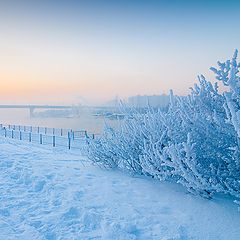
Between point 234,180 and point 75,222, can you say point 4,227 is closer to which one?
point 75,222

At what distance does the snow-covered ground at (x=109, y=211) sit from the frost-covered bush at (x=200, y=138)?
0.38m

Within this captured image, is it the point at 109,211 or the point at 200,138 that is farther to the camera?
the point at 200,138

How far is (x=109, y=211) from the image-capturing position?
5312mm

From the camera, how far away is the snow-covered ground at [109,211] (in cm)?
452

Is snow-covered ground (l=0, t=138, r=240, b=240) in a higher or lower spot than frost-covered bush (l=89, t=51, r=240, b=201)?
lower

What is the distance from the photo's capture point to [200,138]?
19.0 feet

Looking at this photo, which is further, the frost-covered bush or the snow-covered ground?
the frost-covered bush

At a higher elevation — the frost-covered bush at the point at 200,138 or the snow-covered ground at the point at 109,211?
the frost-covered bush at the point at 200,138

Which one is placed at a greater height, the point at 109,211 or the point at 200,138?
the point at 200,138

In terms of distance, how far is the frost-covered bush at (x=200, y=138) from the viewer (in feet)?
16.2

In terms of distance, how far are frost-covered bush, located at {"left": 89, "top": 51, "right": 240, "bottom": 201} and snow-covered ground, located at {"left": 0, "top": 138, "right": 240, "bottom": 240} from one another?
0.38 metres

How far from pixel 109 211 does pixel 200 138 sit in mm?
2139

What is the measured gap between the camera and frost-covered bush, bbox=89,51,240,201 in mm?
4943

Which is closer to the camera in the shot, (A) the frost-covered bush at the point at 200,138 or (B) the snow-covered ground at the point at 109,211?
(B) the snow-covered ground at the point at 109,211
